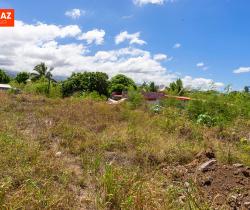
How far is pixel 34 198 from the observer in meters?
4.02

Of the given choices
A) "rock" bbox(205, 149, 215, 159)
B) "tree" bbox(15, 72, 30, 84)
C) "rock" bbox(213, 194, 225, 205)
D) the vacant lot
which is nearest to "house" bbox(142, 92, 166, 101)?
the vacant lot

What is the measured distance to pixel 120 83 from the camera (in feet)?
175

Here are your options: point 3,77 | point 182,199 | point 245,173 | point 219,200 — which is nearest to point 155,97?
point 245,173

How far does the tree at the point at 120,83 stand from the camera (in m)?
52.3

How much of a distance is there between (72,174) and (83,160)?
713 millimetres

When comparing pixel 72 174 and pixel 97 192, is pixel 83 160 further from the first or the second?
pixel 97 192

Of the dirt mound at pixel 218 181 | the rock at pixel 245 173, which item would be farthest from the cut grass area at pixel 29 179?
the rock at pixel 245 173

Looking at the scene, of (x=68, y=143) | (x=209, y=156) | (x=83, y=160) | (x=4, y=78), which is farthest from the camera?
(x=4, y=78)

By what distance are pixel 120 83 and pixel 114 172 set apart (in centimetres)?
4884

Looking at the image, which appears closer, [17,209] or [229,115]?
[17,209]

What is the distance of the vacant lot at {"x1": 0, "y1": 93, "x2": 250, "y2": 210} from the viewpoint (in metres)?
4.14

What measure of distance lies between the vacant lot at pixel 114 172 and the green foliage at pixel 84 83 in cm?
3143

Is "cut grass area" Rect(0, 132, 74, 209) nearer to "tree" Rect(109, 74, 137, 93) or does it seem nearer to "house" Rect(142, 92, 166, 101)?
"house" Rect(142, 92, 166, 101)

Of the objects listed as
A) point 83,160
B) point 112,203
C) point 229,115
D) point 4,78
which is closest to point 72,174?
point 83,160
